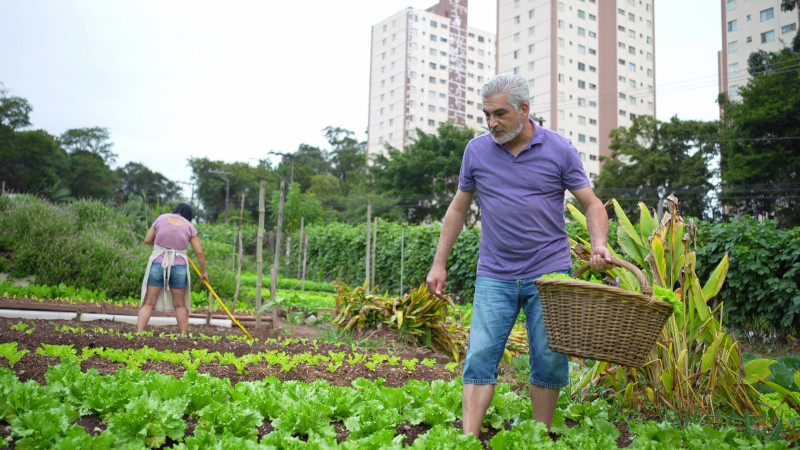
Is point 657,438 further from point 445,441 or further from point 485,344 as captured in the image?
point 445,441

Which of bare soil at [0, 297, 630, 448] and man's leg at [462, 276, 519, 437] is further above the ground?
man's leg at [462, 276, 519, 437]

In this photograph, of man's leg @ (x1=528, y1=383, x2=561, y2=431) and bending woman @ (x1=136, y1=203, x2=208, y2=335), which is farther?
bending woman @ (x1=136, y1=203, x2=208, y2=335)

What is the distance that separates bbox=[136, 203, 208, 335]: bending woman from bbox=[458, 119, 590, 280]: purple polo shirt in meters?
4.61

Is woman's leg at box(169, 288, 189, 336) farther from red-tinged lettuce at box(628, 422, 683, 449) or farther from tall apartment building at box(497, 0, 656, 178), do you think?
tall apartment building at box(497, 0, 656, 178)

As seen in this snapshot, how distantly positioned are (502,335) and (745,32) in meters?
59.3

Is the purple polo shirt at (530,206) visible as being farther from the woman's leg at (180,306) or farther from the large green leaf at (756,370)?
the woman's leg at (180,306)

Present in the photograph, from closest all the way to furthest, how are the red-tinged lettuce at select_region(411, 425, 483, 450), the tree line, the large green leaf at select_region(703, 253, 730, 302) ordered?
the red-tinged lettuce at select_region(411, 425, 483, 450) < the large green leaf at select_region(703, 253, 730, 302) < the tree line

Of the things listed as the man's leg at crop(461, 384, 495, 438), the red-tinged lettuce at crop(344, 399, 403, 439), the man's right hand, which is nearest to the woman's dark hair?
the man's right hand

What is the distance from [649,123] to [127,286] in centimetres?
3020

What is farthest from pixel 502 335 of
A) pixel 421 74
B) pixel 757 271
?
pixel 421 74

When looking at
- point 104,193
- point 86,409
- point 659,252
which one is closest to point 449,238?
point 659,252

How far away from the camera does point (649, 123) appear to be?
32.7 meters

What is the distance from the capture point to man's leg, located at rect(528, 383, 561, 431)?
2738 mm

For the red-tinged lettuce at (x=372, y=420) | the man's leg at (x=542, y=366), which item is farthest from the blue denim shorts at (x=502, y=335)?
the red-tinged lettuce at (x=372, y=420)
